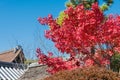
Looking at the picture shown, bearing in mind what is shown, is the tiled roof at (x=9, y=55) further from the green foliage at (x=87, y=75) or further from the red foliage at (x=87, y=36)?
the green foliage at (x=87, y=75)

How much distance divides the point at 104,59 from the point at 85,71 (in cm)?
459

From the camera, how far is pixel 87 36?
444 inches

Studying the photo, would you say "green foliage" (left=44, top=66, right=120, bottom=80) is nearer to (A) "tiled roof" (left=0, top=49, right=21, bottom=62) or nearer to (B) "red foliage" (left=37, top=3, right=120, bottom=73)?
(B) "red foliage" (left=37, top=3, right=120, bottom=73)

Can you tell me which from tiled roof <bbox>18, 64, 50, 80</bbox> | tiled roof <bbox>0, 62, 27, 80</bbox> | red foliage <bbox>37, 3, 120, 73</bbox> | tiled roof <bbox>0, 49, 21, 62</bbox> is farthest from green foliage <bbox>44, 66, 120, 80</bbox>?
tiled roof <bbox>0, 49, 21, 62</bbox>

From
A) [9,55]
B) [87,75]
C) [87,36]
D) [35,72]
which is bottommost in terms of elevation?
[35,72]

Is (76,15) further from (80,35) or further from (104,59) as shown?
(104,59)

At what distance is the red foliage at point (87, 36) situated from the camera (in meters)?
11.3

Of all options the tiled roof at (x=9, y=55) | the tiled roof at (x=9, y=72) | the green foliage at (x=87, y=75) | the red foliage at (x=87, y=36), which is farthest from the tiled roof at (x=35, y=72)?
the tiled roof at (x=9, y=55)

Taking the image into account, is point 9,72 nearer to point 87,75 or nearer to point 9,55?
point 87,75

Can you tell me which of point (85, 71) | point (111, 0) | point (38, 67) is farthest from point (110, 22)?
point (111, 0)

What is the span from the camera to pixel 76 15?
11555 mm

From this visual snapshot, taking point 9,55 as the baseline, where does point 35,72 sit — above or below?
below

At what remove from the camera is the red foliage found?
11281 millimetres

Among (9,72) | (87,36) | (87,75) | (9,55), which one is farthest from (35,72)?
A: (9,55)
